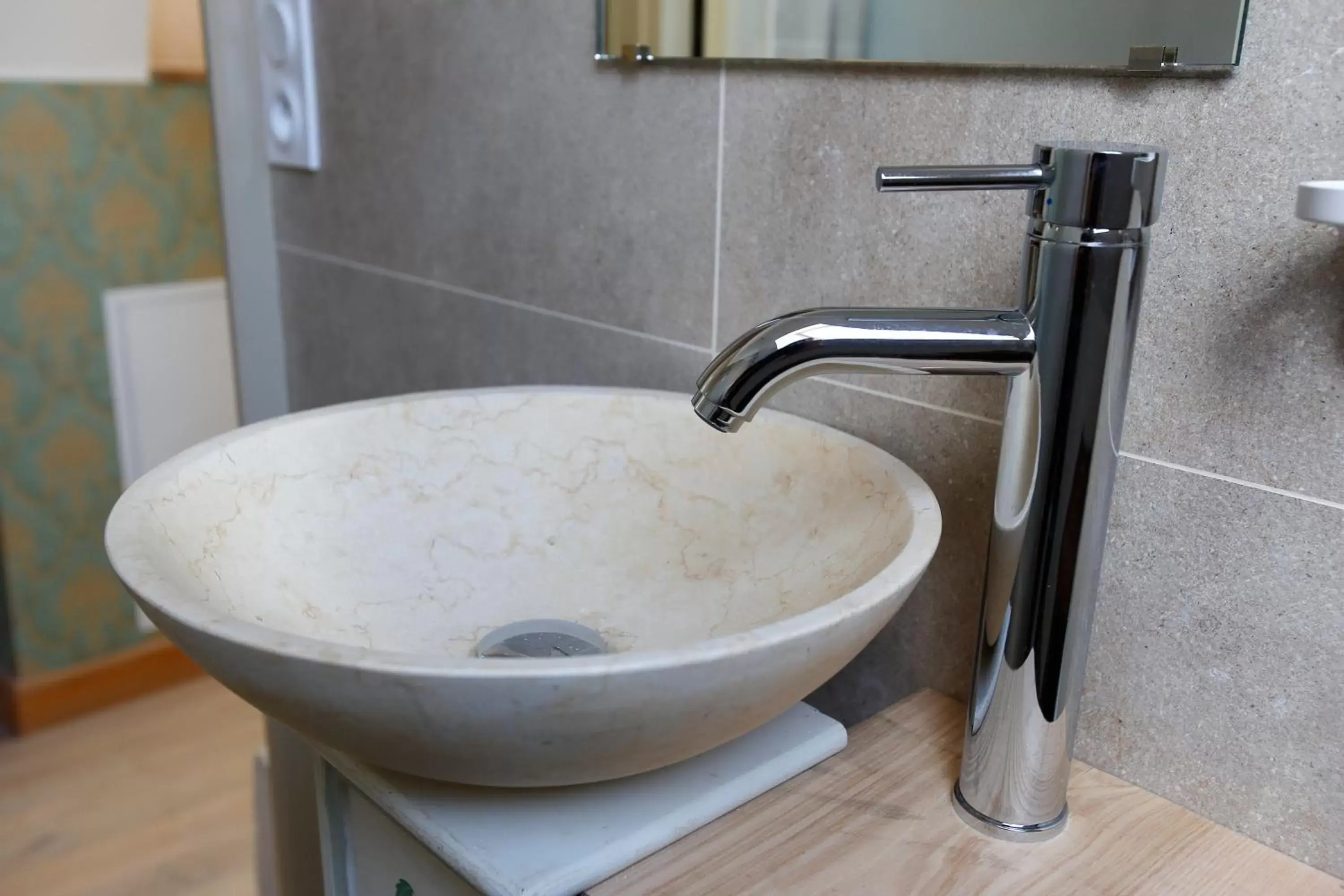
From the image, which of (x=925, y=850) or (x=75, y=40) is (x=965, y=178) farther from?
(x=75, y=40)

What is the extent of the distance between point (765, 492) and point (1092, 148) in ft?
1.09

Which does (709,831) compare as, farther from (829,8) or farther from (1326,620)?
(829,8)

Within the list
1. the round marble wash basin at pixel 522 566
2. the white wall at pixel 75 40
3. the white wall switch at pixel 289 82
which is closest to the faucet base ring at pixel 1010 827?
the round marble wash basin at pixel 522 566

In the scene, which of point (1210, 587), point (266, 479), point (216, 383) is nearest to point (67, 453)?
point (216, 383)

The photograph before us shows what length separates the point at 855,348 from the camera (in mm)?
538

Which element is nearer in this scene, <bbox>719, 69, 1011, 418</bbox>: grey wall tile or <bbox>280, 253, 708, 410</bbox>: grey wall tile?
<bbox>719, 69, 1011, 418</bbox>: grey wall tile

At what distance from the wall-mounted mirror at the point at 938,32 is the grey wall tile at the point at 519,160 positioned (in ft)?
0.09

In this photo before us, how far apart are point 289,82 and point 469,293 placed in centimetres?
35

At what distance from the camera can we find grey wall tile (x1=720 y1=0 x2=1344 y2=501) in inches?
22.2

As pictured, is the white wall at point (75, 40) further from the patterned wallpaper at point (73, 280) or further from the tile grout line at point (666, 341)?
the tile grout line at point (666, 341)

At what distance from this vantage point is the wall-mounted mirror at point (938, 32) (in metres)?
0.59

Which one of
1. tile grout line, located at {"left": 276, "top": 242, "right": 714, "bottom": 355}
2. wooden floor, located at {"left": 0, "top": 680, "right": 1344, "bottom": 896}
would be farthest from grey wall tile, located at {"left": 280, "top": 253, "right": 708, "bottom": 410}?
wooden floor, located at {"left": 0, "top": 680, "right": 1344, "bottom": 896}

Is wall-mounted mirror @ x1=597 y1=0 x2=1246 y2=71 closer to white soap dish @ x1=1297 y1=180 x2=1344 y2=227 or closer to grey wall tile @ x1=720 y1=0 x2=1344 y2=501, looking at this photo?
grey wall tile @ x1=720 y1=0 x2=1344 y2=501

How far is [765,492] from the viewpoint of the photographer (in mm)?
777
